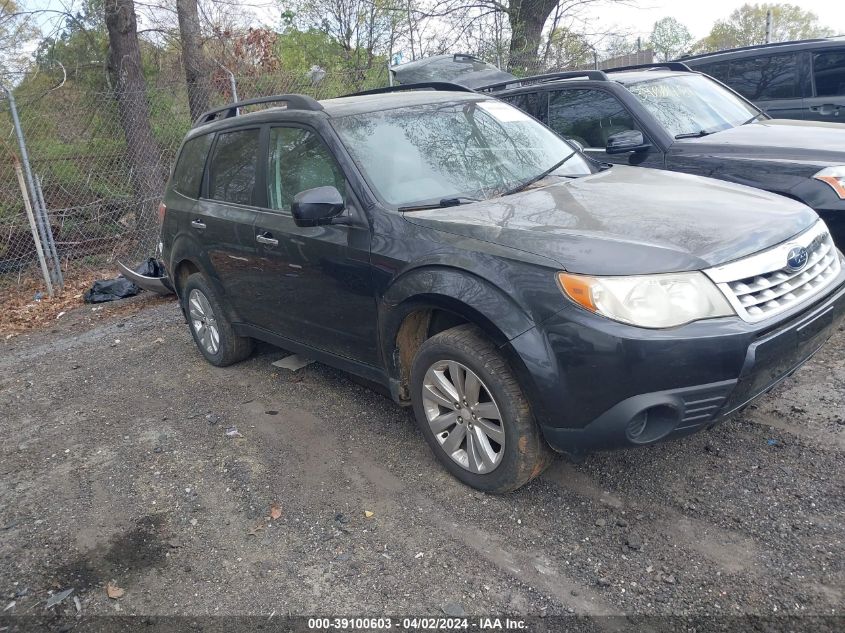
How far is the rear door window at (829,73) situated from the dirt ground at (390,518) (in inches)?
186

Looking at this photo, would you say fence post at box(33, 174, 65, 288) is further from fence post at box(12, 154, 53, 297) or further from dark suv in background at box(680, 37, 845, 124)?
dark suv in background at box(680, 37, 845, 124)

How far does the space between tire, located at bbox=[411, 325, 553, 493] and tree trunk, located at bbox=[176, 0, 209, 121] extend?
8265 millimetres

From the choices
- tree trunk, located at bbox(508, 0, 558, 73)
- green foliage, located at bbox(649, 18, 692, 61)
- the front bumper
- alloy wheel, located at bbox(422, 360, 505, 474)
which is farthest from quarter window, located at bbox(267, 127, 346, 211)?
green foliage, located at bbox(649, 18, 692, 61)

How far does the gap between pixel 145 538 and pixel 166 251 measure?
9.63 feet

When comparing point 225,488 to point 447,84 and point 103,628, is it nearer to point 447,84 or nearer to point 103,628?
point 103,628

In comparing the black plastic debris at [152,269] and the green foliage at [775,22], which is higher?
the green foliage at [775,22]

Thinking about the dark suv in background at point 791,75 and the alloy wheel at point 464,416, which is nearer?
the alloy wheel at point 464,416

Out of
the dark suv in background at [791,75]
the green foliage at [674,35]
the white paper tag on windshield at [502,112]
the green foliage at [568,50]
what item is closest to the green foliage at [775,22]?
the green foliage at [674,35]

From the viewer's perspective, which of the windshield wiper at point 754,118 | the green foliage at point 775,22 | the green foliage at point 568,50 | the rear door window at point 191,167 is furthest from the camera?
the green foliage at point 775,22

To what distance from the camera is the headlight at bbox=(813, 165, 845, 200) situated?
15.4 ft

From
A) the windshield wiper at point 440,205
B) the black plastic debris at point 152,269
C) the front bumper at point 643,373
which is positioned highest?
the windshield wiper at point 440,205

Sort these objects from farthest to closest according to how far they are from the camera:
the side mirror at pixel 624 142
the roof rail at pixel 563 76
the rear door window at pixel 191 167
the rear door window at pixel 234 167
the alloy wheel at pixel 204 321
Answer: the roof rail at pixel 563 76
the side mirror at pixel 624 142
the alloy wheel at pixel 204 321
the rear door window at pixel 191 167
the rear door window at pixel 234 167

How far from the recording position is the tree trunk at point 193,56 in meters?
10.4

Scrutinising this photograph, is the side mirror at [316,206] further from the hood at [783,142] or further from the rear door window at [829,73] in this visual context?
the rear door window at [829,73]
